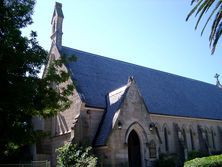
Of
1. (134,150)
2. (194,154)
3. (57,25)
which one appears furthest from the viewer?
(194,154)

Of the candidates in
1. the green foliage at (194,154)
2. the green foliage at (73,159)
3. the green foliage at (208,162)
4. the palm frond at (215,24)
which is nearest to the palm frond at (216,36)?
the palm frond at (215,24)

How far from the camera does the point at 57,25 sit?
2852 centimetres

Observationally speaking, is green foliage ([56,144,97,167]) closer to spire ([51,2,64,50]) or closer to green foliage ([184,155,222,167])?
green foliage ([184,155,222,167])

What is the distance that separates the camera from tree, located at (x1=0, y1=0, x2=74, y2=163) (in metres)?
12.2

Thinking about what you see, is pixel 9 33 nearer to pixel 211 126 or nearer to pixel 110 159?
pixel 110 159

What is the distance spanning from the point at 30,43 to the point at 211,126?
91.7ft

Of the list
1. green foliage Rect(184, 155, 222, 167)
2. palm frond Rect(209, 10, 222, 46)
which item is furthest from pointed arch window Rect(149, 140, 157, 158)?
palm frond Rect(209, 10, 222, 46)

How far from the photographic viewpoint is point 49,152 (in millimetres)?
25922

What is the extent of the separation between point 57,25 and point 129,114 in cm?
1274

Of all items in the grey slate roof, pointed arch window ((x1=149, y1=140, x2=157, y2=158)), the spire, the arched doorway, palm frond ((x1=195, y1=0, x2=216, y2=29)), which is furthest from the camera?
the spire

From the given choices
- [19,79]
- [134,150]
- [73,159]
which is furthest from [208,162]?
[19,79]

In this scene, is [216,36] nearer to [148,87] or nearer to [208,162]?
[208,162]

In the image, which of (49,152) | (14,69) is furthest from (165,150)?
(14,69)

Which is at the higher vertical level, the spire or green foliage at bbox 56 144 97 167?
the spire
